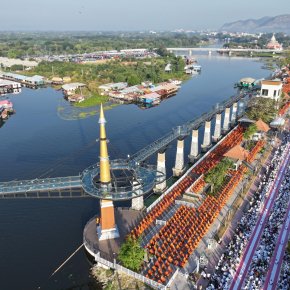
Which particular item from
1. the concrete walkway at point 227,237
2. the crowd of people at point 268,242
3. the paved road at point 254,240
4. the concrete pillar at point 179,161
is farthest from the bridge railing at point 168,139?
the crowd of people at point 268,242

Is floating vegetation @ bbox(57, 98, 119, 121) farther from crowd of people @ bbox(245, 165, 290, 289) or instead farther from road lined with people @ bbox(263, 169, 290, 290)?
road lined with people @ bbox(263, 169, 290, 290)

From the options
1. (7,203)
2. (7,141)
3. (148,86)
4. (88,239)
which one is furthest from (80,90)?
(88,239)

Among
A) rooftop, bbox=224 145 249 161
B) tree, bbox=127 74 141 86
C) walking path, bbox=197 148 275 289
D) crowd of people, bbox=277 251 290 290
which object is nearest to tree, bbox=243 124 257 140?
rooftop, bbox=224 145 249 161

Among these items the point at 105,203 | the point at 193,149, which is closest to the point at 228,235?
the point at 105,203

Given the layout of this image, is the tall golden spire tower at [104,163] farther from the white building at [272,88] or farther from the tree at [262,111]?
the white building at [272,88]

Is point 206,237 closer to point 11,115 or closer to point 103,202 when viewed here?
point 103,202

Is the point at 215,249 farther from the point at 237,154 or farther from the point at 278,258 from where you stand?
the point at 237,154
